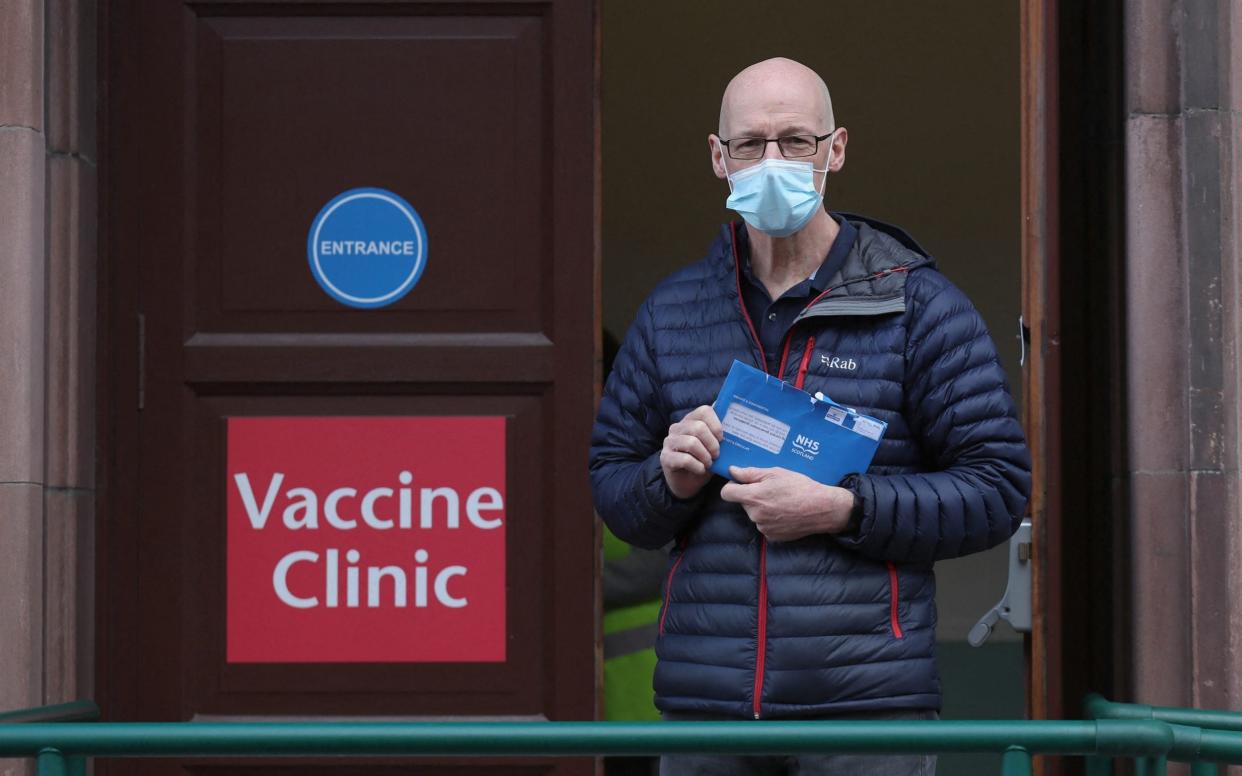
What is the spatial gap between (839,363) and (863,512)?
28cm

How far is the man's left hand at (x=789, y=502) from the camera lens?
2.90 meters

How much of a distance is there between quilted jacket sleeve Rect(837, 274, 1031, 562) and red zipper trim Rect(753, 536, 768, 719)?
135mm

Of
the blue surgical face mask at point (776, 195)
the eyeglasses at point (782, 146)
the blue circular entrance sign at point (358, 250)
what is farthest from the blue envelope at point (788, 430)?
the blue circular entrance sign at point (358, 250)

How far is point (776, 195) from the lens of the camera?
3039 millimetres

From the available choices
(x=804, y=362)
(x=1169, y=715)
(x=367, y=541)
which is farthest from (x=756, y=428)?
(x=367, y=541)

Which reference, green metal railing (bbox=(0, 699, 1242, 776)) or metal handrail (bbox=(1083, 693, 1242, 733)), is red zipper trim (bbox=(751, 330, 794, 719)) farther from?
metal handrail (bbox=(1083, 693, 1242, 733))

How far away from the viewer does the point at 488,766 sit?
14.0 feet

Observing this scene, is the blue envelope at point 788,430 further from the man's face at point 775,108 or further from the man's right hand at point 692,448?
the man's face at point 775,108

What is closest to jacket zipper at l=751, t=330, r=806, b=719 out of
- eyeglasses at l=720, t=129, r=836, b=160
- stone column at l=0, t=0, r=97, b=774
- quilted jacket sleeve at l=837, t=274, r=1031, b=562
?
quilted jacket sleeve at l=837, t=274, r=1031, b=562

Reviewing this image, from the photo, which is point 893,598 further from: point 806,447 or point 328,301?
point 328,301

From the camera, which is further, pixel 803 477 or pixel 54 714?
pixel 54 714

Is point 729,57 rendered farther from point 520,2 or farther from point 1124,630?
point 1124,630

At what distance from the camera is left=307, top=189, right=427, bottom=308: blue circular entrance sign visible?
4.35 metres

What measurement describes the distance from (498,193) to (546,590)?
1018mm
